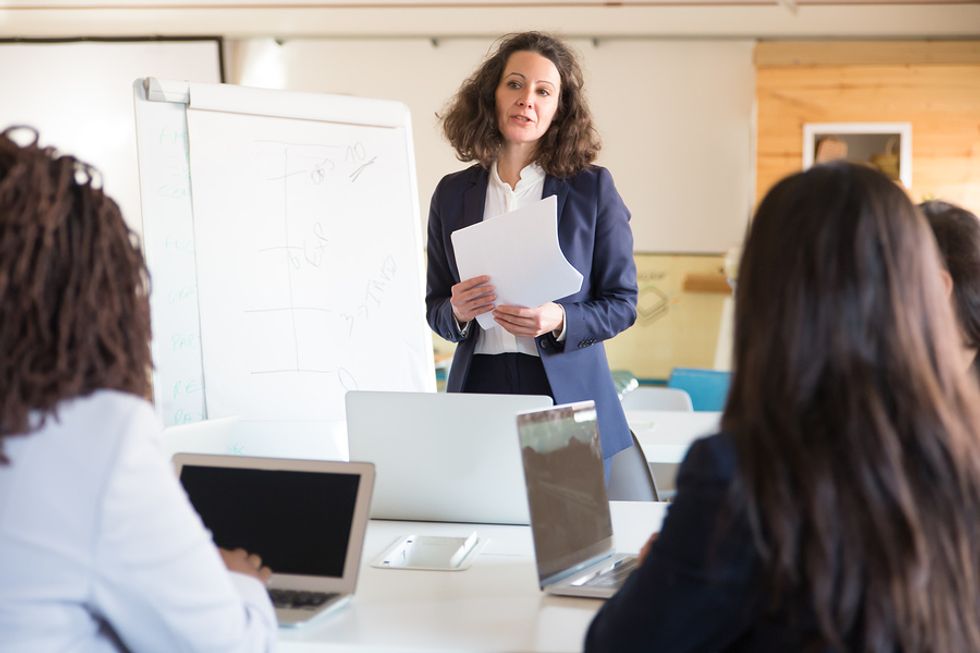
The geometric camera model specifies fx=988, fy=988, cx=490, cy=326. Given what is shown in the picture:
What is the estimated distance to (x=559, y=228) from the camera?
2314 millimetres

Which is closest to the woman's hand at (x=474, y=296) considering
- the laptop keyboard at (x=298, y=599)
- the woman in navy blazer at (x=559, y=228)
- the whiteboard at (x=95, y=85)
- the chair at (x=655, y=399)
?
the woman in navy blazer at (x=559, y=228)

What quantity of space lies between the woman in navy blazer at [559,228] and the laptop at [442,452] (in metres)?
0.37

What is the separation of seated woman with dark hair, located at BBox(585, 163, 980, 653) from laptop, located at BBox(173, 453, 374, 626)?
1.93 feet

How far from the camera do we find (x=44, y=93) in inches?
225

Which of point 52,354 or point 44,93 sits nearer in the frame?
point 52,354

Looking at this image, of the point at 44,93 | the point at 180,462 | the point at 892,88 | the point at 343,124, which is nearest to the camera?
the point at 180,462

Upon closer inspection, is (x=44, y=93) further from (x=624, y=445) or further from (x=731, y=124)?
(x=624, y=445)

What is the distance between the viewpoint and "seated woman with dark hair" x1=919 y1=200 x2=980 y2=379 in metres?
1.81

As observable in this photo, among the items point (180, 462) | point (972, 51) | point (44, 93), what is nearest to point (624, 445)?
point (180, 462)

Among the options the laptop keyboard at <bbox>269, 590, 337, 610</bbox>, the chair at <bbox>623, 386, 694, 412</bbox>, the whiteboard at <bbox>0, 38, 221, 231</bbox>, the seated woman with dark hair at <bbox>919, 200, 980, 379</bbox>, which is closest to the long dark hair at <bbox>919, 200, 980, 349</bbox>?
the seated woman with dark hair at <bbox>919, 200, 980, 379</bbox>

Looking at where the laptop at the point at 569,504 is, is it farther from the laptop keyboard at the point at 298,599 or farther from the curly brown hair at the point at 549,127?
the curly brown hair at the point at 549,127

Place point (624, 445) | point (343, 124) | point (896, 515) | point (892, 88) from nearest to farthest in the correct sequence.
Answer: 1. point (896, 515)
2. point (624, 445)
3. point (343, 124)
4. point (892, 88)

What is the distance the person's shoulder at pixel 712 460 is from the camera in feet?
3.25

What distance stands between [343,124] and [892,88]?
3580 mm
